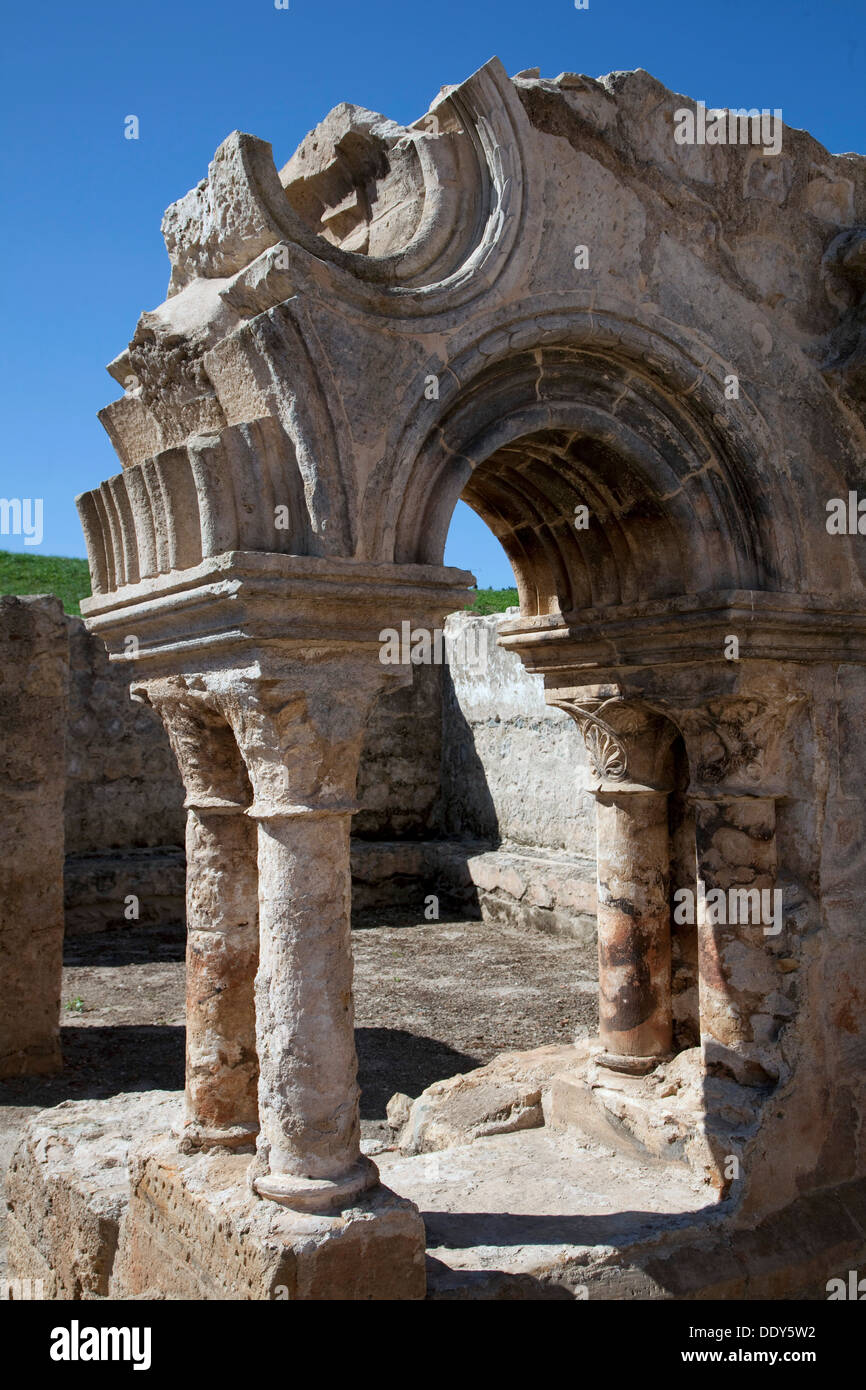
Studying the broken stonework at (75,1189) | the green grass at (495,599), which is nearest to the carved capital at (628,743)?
the broken stonework at (75,1189)

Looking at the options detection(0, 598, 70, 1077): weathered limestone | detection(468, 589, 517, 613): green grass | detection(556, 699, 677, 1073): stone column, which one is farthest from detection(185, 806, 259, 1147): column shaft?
detection(468, 589, 517, 613): green grass

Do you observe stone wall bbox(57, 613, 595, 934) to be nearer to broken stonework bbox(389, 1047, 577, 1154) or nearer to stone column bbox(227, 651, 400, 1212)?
broken stonework bbox(389, 1047, 577, 1154)

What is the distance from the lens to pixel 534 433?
3844 millimetres

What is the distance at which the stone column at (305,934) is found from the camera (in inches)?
122

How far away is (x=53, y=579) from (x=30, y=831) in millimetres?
20638

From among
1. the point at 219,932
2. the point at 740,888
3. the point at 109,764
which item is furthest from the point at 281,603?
the point at 109,764

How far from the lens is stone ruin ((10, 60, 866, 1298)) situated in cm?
310

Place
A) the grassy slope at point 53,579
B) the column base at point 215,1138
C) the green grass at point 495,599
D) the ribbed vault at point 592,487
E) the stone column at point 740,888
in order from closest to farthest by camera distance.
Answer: the ribbed vault at point 592,487 → the column base at point 215,1138 → the stone column at point 740,888 → the green grass at point 495,599 → the grassy slope at point 53,579

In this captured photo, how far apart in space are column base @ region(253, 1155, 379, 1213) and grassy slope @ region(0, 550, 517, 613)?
1840 centimetres

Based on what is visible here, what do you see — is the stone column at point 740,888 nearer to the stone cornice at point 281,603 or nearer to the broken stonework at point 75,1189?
the stone cornice at point 281,603

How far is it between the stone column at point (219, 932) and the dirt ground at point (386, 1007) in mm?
2291

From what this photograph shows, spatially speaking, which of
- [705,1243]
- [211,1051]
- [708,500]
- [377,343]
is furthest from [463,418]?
[705,1243]

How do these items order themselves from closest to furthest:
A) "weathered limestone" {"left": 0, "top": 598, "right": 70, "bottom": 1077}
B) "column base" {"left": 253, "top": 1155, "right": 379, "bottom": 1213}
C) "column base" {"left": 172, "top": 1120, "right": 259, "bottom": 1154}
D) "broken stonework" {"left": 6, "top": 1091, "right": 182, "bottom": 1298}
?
"column base" {"left": 253, "top": 1155, "right": 379, "bottom": 1213}
"column base" {"left": 172, "top": 1120, "right": 259, "bottom": 1154}
"broken stonework" {"left": 6, "top": 1091, "right": 182, "bottom": 1298}
"weathered limestone" {"left": 0, "top": 598, "right": 70, "bottom": 1077}

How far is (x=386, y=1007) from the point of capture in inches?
336
